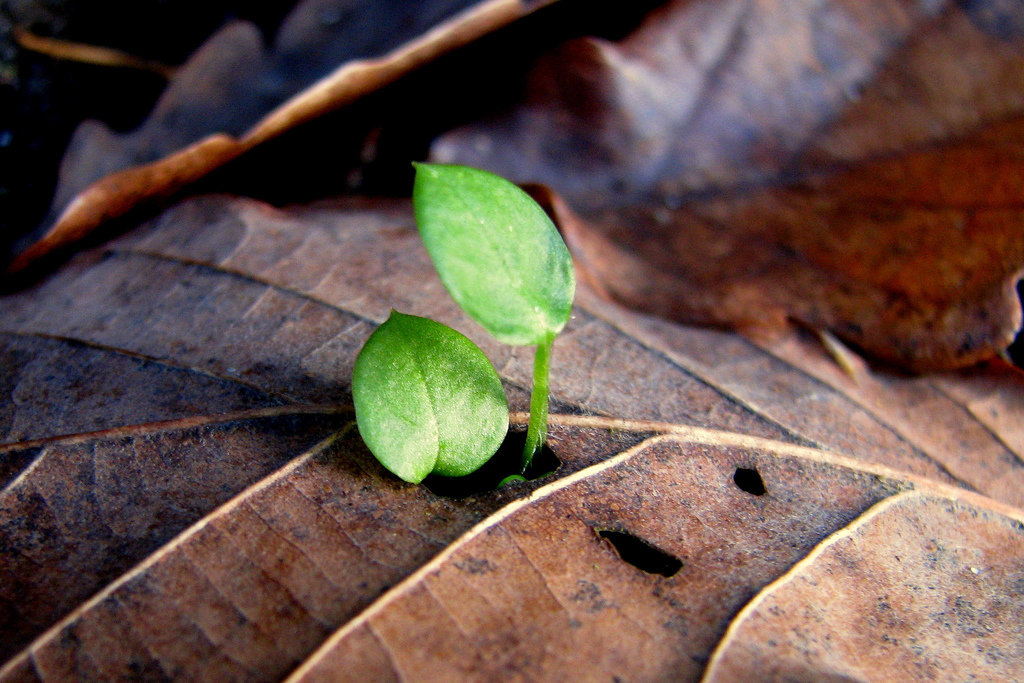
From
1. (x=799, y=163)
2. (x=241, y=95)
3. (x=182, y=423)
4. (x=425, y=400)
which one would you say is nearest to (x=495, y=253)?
(x=425, y=400)

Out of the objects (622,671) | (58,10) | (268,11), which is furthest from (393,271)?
(58,10)

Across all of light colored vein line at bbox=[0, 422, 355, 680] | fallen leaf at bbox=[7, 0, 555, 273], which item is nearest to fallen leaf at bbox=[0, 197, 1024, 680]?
light colored vein line at bbox=[0, 422, 355, 680]

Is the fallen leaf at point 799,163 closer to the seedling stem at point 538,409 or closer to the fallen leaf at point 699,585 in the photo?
the fallen leaf at point 699,585

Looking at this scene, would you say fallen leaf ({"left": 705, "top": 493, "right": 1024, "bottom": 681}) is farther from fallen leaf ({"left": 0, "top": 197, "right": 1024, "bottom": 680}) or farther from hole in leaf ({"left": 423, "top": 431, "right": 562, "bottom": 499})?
hole in leaf ({"left": 423, "top": 431, "right": 562, "bottom": 499})

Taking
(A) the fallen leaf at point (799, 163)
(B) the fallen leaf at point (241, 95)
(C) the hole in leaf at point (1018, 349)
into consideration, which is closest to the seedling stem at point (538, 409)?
(A) the fallen leaf at point (799, 163)

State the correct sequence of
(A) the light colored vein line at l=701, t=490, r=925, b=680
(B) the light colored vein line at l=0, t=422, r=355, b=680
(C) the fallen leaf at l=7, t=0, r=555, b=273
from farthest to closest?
1. (C) the fallen leaf at l=7, t=0, r=555, b=273
2. (A) the light colored vein line at l=701, t=490, r=925, b=680
3. (B) the light colored vein line at l=0, t=422, r=355, b=680

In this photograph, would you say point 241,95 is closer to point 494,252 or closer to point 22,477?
point 22,477
